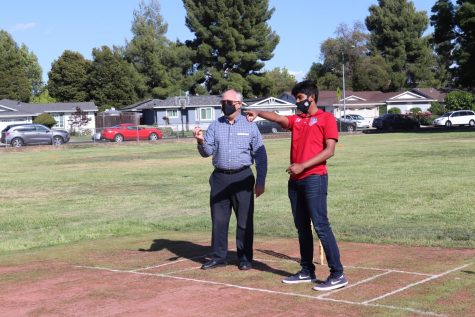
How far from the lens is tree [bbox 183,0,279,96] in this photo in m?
89.6

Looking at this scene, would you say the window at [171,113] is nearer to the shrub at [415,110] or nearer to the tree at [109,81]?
the tree at [109,81]

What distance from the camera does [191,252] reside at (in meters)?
9.31

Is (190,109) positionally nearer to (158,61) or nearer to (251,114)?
(158,61)

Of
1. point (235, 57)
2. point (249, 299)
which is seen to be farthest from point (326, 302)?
point (235, 57)

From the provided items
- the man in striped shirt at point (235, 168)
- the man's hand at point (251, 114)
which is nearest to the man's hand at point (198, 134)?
the man in striped shirt at point (235, 168)

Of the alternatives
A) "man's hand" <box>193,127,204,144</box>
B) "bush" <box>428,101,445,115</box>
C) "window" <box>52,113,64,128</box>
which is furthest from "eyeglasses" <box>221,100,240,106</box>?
"bush" <box>428,101,445,115</box>

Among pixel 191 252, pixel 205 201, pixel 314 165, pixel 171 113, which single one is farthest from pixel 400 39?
pixel 314 165

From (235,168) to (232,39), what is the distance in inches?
3235

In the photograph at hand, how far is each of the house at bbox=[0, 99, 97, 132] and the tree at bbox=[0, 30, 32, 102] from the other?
1518cm

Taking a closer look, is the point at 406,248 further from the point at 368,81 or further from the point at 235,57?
the point at 368,81

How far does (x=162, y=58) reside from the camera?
95625 millimetres

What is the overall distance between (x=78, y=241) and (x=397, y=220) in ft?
18.8

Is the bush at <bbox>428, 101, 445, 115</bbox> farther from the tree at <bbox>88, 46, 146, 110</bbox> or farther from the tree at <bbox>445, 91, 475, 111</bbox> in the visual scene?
the tree at <bbox>88, 46, 146, 110</bbox>

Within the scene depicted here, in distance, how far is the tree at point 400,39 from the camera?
104m
